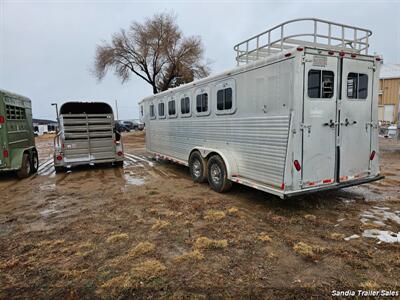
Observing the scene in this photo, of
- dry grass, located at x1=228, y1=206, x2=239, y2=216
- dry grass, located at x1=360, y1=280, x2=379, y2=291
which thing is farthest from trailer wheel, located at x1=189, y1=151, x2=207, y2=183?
dry grass, located at x1=360, y1=280, x2=379, y2=291

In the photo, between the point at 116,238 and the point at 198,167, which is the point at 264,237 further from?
the point at 198,167

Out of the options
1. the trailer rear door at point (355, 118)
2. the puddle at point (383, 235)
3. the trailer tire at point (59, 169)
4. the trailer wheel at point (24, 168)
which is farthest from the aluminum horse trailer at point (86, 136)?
the puddle at point (383, 235)

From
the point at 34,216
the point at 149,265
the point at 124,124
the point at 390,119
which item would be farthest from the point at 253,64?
the point at 124,124

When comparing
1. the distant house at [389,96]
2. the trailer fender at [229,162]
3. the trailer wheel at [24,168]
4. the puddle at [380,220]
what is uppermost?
the distant house at [389,96]

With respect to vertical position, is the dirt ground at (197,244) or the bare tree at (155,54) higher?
the bare tree at (155,54)

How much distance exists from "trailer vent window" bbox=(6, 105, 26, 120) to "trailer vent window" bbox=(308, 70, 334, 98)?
26.8 ft

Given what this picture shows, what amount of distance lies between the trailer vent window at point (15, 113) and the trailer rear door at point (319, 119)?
8122mm

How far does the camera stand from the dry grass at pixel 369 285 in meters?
2.62

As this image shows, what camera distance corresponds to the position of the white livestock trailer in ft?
13.8

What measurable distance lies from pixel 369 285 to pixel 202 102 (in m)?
5.06

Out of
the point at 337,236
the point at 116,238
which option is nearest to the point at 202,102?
the point at 116,238

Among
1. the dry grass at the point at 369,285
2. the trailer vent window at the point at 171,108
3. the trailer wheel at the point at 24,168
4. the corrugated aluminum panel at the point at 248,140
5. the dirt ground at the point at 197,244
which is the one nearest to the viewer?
the dry grass at the point at 369,285

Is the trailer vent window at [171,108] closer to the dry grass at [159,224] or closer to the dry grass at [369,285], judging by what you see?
the dry grass at [159,224]

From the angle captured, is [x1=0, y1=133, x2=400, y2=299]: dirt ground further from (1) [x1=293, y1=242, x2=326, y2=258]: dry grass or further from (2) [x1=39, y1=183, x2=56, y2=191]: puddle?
(2) [x1=39, y1=183, x2=56, y2=191]: puddle
